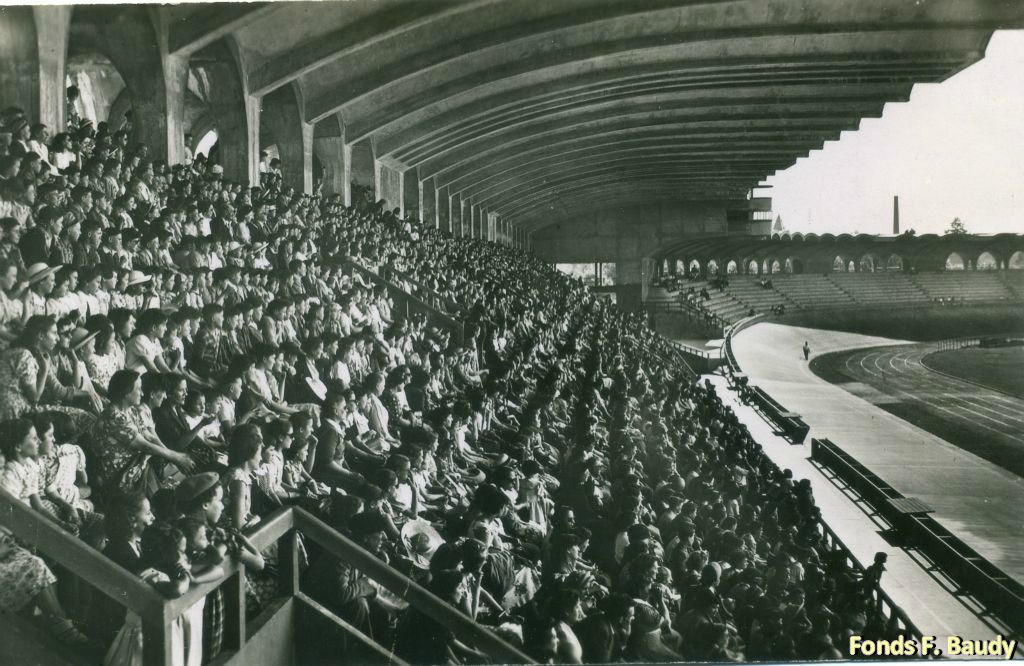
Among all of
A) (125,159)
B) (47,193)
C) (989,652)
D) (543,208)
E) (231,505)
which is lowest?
(989,652)

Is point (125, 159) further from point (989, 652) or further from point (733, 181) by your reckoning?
point (733, 181)

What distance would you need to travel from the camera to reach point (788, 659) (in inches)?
281

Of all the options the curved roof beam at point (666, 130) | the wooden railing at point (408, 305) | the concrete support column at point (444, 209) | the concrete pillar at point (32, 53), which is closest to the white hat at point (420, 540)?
the wooden railing at point (408, 305)

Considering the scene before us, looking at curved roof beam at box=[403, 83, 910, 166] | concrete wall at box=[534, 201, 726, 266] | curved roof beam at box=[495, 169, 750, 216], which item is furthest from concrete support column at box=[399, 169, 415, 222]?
concrete wall at box=[534, 201, 726, 266]

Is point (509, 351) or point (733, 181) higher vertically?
point (733, 181)

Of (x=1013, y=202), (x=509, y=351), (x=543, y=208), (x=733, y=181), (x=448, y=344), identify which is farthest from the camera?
(x=543, y=208)

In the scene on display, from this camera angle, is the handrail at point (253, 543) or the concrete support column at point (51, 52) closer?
the handrail at point (253, 543)

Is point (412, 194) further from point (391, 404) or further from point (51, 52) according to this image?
point (391, 404)

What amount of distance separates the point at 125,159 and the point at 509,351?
6.73 metres

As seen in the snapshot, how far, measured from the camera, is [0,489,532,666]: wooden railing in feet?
13.7

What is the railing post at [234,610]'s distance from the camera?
4.79 m

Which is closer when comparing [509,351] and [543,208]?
[509,351]

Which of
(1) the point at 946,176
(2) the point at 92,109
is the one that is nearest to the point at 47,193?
(1) the point at 946,176

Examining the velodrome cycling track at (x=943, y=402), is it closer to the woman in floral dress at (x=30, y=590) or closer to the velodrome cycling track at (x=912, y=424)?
the velodrome cycling track at (x=912, y=424)
